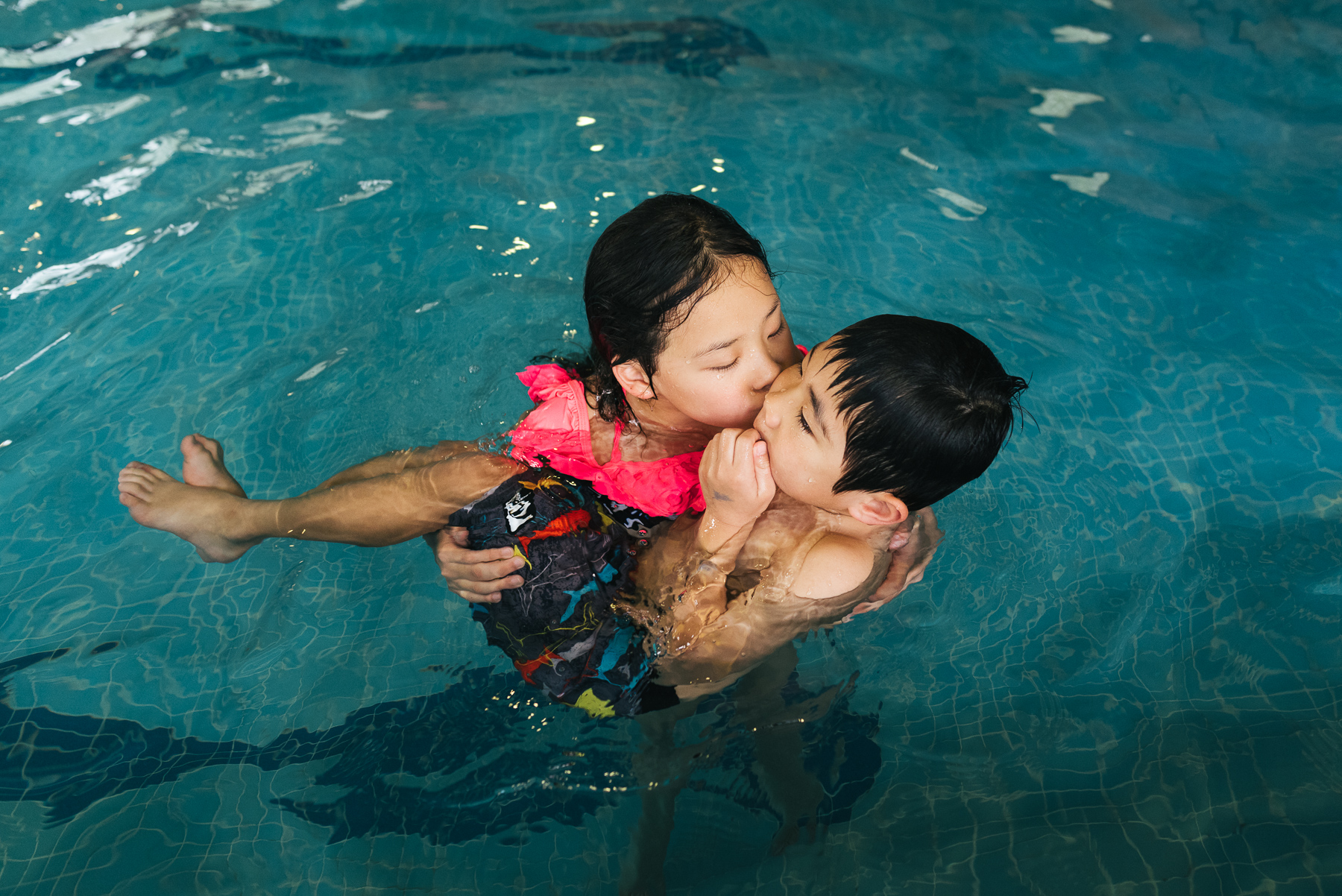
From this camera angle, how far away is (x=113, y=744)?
2.68 meters

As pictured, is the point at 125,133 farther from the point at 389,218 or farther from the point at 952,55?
the point at 952,55

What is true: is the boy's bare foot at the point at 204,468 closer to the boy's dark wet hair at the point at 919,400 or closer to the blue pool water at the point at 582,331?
the blue pool water at the point at 582,331

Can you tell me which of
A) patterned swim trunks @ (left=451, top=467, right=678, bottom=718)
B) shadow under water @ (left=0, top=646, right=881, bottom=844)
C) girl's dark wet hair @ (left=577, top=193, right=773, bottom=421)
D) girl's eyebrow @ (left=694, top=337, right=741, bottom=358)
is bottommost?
shadow under water @ (left=0, top=646, right=881, bottom=844)

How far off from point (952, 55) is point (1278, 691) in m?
3.95

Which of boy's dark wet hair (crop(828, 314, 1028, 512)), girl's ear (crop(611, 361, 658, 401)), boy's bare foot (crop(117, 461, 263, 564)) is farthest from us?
boy's bare foot (crop(117, 461, 263, 564))

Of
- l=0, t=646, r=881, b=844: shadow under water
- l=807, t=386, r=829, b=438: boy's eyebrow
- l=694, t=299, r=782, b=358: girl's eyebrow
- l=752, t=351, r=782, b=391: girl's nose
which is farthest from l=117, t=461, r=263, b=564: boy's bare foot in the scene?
l=807, t=386, r=829, b=438: boy's eyebrow

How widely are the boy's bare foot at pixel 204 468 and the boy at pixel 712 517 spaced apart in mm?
15

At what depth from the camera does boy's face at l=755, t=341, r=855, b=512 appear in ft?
6.94

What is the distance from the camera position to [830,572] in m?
2.25

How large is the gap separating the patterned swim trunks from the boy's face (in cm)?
59

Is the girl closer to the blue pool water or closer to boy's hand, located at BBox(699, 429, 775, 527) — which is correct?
boy's hand, located at BBox(699, 429, 775, 527)

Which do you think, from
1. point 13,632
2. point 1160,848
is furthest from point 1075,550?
point 13,632

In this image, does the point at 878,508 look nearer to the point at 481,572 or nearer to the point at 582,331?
the point at 481,572

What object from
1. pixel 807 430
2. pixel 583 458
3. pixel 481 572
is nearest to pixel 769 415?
pixel 807 430
